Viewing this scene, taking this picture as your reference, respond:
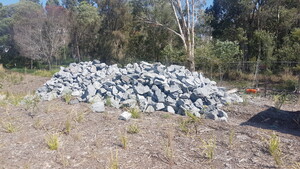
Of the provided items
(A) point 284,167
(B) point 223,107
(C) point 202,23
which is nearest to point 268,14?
(C) point 202,23

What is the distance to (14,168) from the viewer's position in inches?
101

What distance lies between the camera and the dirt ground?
2.61 m

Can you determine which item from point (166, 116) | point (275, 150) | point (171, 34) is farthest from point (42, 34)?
point (275, 150)

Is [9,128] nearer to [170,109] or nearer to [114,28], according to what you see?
[170,109]

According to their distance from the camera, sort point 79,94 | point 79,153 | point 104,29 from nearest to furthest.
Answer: point 79,153 → point 79,94 → point 104,29

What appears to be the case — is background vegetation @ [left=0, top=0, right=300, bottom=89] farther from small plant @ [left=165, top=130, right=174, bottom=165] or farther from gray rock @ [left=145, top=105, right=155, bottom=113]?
small plant @ [left=165, top=130, right=174, bottom=165]

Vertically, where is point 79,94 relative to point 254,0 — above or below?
below

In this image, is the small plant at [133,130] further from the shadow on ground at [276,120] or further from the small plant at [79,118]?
the shadow on ground at [276,120]

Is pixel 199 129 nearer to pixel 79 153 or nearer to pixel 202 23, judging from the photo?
pixel 79 153

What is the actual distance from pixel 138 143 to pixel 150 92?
7.30ft

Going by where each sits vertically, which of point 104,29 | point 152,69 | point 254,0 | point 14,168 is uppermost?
point 254,0

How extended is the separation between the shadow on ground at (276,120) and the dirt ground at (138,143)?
2 centimetres

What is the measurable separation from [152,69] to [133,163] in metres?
3.84

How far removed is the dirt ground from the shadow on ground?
0.02 metres
